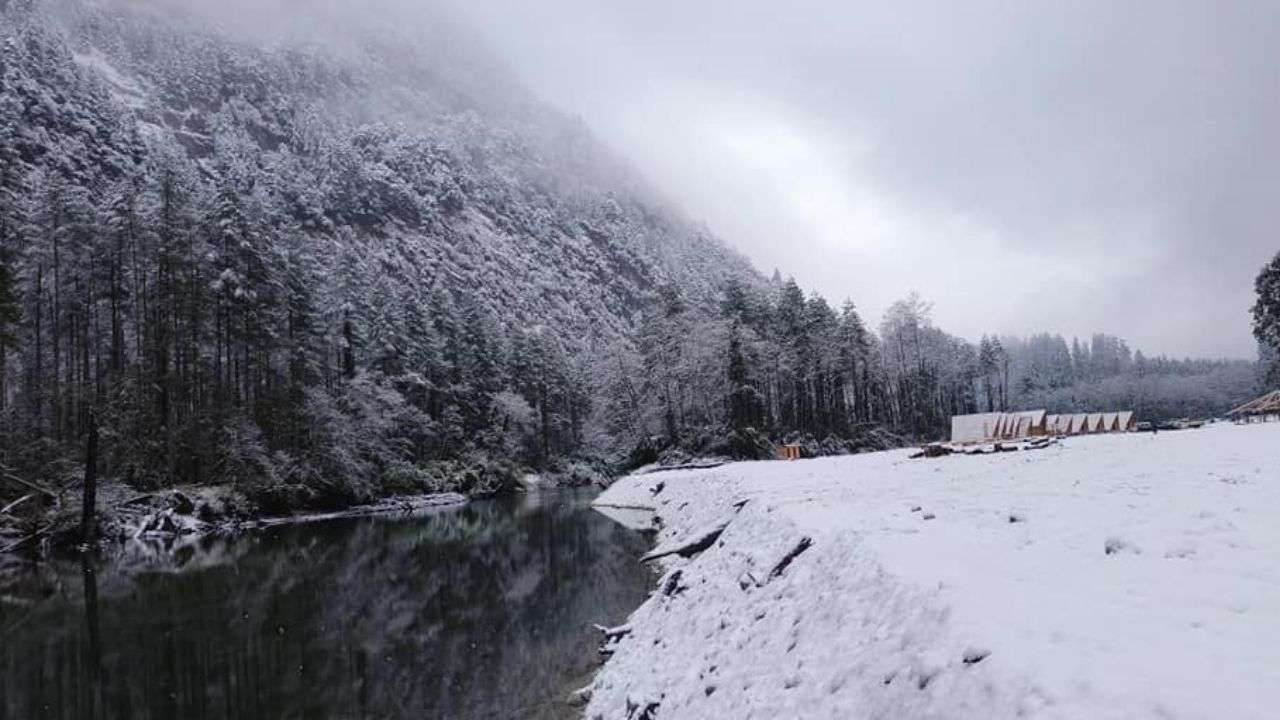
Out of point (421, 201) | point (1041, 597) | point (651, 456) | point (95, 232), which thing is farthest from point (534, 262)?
point (1041, 597)

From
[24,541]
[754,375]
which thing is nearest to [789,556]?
[24,541]

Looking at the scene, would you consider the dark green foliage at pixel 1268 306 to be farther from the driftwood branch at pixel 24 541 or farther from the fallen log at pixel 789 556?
the driftwood branch at pixel 24 541

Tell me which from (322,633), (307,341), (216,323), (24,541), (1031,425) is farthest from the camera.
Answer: (307,341)

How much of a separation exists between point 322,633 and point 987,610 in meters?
15.4

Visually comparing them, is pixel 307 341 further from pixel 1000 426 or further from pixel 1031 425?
pixel 1031 425

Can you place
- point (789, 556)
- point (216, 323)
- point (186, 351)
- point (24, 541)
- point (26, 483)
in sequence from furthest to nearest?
point (216, 323) → point (186, 351) → point (26, 483) → point (24, 541) → point (789, 556)

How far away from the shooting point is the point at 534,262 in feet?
613

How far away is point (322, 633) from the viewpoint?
16.5 metres

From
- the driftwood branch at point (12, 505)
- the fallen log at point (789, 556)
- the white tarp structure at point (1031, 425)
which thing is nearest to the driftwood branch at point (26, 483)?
the driftwood branch at point (12, 505)

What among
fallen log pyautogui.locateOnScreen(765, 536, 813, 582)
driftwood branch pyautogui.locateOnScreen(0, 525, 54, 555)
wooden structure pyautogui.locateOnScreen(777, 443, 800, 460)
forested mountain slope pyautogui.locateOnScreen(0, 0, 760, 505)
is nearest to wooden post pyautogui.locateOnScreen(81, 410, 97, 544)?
driftwood branch pyautogui.locateOnScreen(0, 525, 54, 555)

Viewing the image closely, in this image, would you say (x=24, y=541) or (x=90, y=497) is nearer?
(x=24, y=541)

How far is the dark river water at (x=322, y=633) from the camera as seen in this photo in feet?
40.4

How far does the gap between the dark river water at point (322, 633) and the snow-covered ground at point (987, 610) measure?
106 inches

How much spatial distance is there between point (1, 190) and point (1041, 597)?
4921 cm
